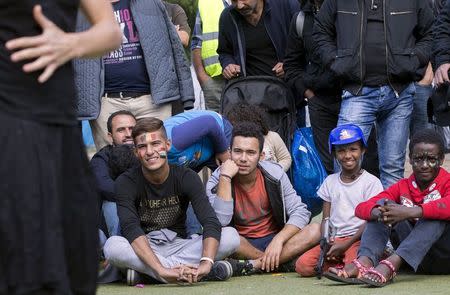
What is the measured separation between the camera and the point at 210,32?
30.8ft

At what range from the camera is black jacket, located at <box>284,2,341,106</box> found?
27.3ft

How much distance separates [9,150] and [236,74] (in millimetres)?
6054

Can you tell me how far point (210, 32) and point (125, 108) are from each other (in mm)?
1431

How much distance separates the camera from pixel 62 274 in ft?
9.50

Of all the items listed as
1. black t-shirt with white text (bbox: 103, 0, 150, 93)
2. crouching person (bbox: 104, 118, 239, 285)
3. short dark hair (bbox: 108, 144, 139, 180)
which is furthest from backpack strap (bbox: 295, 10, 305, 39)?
crouching person (bbox: 104, 118, 239, 285)

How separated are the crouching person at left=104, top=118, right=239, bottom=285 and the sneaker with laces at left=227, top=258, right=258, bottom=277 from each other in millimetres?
102

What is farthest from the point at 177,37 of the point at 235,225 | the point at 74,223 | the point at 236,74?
the point at 74,223

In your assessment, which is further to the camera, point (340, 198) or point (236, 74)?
point (236, 74)

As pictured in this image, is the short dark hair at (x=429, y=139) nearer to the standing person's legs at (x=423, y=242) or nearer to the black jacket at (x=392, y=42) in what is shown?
the standing person's legs at (x=423, y=242)

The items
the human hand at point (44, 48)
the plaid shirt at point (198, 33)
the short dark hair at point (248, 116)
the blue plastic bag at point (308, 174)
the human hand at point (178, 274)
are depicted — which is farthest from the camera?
the plaid shirt at point (198, 33)

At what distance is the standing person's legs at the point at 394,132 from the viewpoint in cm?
783

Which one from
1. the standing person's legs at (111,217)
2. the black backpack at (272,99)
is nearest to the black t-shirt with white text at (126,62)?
the black backpack at (272,99)

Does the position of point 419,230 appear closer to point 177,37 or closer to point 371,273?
point 371,273

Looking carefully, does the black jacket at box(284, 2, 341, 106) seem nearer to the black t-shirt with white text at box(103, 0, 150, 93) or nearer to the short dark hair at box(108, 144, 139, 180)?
the black t-shirt with white text at box(103, 0, 150, 93)
